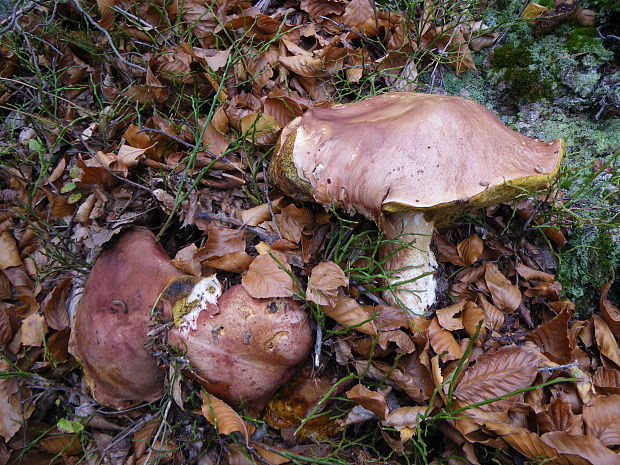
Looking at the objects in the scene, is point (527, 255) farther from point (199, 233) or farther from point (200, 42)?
point (200, 42)

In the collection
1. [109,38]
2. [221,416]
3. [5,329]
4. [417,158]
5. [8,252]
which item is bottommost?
[5,329]

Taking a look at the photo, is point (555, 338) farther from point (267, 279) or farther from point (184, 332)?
point (184, 332)

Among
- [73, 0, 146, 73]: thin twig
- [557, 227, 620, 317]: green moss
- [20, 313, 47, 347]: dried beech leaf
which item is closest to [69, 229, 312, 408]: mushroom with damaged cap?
[20, 313, 47, 347]: dried beech leaf

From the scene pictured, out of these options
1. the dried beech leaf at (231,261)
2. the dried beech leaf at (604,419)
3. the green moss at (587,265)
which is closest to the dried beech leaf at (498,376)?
the dried beech leaf at (604,419)

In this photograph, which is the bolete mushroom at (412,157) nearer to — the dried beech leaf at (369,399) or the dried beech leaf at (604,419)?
the dried beech leaf at (369,399)

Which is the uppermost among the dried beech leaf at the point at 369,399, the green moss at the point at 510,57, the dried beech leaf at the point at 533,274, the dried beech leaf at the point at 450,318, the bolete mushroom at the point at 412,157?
the green moss at the point at 510,57

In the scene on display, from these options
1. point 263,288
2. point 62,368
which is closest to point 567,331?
point 263,288

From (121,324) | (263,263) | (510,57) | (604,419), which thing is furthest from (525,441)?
(510,57)

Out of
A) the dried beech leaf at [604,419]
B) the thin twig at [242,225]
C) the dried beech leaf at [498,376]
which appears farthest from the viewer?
the thin twig at [242,225]
